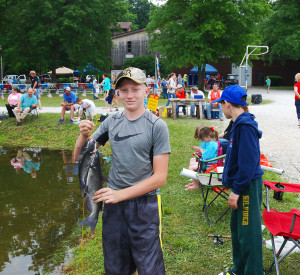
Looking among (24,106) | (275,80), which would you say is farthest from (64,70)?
(275,80)

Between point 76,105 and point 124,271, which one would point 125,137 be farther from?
point 76,105

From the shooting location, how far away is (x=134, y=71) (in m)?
2.40

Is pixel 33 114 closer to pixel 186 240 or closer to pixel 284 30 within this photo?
pixel 186 240

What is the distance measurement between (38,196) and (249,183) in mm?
4614

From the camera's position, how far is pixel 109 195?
2332mm

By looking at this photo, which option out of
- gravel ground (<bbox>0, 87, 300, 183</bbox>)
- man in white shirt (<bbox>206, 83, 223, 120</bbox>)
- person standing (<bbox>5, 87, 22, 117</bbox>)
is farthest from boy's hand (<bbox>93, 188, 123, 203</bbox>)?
person standing (<bbox>5, 87, 22, 117</bbox>)

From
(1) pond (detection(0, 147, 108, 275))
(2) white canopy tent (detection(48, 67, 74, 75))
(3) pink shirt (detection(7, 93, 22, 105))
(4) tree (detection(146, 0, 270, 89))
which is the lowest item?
(1) pond (detection(0, 147, 108, 275))

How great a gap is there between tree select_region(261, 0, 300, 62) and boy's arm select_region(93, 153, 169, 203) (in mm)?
39171

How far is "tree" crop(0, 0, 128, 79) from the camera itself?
3062 centimetres

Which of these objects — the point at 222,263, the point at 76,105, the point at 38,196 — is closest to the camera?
the point at 222,263

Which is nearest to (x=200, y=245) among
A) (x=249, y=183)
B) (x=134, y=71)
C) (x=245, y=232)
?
(x=245, y=232)

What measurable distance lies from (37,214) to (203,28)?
24647 mm

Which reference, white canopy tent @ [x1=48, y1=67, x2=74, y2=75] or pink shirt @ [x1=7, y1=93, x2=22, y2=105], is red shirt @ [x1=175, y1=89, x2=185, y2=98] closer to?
pink shirt @ [x1=7, y1=93, x2=22, y2=105]

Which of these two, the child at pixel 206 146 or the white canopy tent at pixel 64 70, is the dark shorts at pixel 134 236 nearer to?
the child at pixel 206 146
